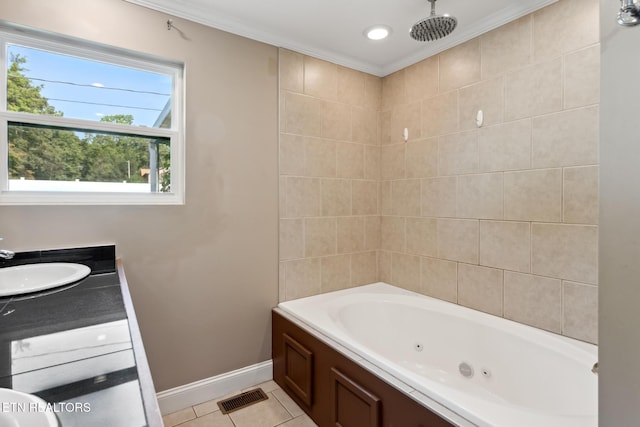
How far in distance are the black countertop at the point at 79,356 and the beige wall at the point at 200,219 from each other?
0.58 metres

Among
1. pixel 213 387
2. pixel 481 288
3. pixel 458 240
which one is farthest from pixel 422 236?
pixel 213 387

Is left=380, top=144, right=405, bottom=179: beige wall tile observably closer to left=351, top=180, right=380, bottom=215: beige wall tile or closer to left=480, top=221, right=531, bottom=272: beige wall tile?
left=351, top=180, right=380, bottom=215: beige wall tile

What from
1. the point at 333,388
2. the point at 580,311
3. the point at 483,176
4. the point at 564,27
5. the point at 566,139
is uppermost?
the point at 564,27

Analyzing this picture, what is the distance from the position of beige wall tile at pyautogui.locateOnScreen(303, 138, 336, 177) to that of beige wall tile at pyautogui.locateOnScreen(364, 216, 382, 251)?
1.91 ft

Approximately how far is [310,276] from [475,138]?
1.59m

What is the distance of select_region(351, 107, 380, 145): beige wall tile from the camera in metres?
2.83

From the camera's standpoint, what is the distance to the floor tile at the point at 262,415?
194 cm

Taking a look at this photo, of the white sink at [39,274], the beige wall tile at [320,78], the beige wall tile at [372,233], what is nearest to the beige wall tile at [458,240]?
the beige wall tile at [372,233]

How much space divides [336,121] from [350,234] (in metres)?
0.98

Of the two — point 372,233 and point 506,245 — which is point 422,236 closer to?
point 372,233

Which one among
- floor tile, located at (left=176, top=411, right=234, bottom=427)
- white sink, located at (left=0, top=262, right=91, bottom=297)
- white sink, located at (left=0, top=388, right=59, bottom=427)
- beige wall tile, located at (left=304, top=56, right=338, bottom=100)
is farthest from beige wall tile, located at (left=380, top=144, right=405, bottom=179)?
white sink, located at (left=0, top=388, right=59, bottom=427)

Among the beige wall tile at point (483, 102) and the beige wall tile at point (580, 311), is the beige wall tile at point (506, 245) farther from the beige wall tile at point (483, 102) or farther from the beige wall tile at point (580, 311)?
the beige wall tile at point (483, 102)

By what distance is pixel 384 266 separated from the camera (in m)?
3.00

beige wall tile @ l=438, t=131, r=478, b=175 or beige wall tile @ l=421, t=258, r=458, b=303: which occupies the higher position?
beige wall tile @ l=438, t=131, r=478, b=175
